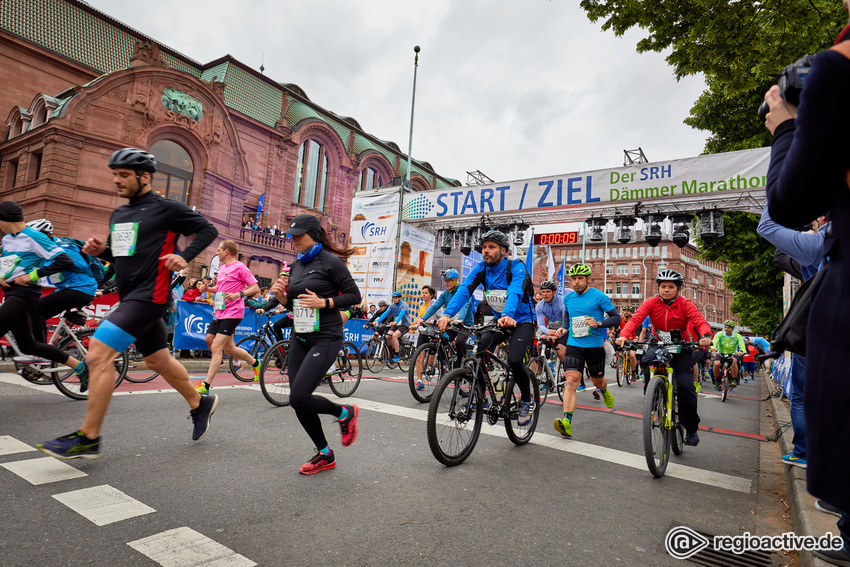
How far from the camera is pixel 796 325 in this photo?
1346 millimetres

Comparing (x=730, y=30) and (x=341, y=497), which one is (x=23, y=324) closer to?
(x=341, y=497)

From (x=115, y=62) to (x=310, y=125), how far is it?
11.0m

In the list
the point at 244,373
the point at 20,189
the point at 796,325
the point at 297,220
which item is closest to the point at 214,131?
the point at 20,189

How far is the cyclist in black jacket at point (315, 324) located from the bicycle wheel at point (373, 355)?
8346 mm

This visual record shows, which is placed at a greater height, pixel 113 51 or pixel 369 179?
pixel 113 51

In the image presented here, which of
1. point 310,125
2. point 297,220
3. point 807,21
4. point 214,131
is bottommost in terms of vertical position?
point 297,220

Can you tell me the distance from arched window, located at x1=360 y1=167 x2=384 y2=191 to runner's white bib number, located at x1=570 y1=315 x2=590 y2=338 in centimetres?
3272

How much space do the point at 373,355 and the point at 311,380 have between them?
9.27m

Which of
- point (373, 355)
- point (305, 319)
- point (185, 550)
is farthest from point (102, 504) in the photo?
point (373, 355)

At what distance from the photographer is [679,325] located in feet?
17.9

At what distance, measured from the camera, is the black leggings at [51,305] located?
18.7 ft

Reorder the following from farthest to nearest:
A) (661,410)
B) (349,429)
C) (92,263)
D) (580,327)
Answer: (92,263), (580,327), (661,410), (349,429)

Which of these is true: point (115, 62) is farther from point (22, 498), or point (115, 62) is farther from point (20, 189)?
point (22, 498)

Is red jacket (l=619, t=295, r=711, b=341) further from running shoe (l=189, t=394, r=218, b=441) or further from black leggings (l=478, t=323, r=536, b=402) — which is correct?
running shoe (l=189, t=394, r=218, b=441)
